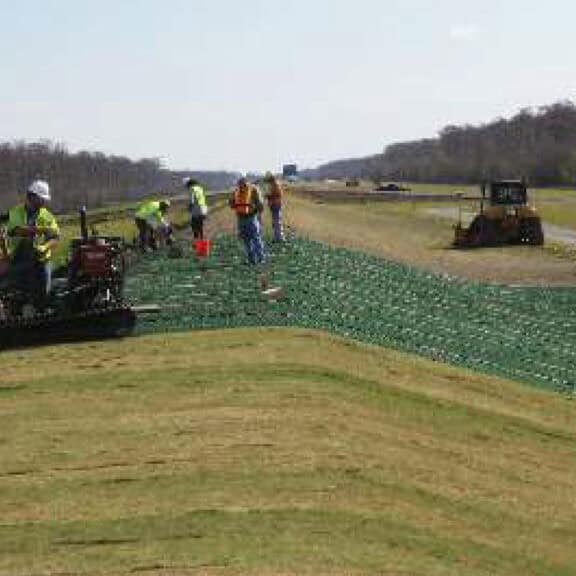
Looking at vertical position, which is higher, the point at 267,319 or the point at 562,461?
the point at 267,319

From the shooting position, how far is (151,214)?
26.9m

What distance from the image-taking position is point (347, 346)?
1573 centimetres

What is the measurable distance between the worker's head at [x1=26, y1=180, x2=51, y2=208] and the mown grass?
5.86 ft

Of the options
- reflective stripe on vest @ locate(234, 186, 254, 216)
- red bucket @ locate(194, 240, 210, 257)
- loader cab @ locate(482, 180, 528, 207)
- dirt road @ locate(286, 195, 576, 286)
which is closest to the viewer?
reflective stripe on vest @ locate(234, 186, 254, 216)

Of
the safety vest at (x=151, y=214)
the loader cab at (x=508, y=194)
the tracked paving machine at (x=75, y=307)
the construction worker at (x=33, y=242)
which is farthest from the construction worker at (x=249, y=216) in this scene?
the loader cab at (x=508, y=194)

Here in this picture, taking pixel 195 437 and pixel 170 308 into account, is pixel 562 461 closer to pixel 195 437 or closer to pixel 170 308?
pixel 195 437

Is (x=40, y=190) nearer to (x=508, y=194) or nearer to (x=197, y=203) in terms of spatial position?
(x=197, y=203)

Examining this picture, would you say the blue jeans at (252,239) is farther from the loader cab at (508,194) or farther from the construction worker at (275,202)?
the loader cab at (508,194)

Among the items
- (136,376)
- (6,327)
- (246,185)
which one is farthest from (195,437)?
(246,185)

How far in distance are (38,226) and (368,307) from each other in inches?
250

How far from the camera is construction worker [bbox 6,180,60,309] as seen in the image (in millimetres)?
15312

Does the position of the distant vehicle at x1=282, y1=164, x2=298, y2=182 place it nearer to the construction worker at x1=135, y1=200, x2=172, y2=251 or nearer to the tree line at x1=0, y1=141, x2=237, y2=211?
the tree line at x1=0, y1=141, x2=237, y2=211

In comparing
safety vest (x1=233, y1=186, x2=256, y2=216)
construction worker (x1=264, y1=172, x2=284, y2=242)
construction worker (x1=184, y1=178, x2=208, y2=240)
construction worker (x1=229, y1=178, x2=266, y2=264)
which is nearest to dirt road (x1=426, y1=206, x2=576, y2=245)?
construction worker (x1=264, y1=172, x2=284, y2=242)

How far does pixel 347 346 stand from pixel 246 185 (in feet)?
26.1
